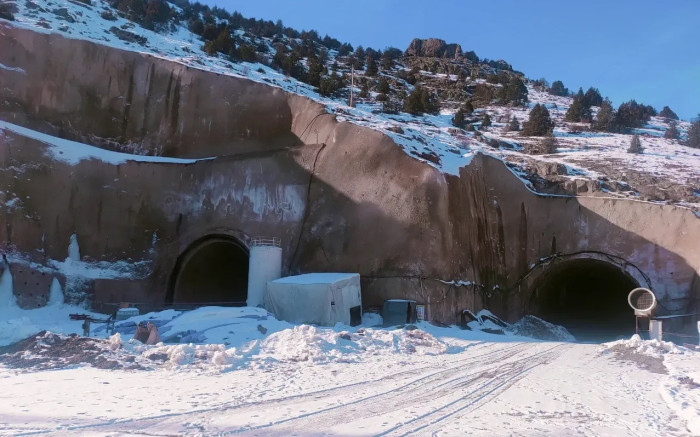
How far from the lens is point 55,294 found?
938 inches

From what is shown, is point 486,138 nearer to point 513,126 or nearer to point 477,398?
point 513,126

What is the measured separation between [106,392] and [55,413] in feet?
5.05

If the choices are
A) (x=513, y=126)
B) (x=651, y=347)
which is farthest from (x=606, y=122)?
(x=651, y=347)

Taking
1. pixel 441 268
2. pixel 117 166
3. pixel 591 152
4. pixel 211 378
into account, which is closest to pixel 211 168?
pixel 117 166

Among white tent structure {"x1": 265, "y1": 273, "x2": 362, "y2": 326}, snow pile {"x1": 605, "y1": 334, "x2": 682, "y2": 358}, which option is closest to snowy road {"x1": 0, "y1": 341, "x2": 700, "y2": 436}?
snow pile {"x1": 605, "y1": 334, "x2": 682, "y2": 358}

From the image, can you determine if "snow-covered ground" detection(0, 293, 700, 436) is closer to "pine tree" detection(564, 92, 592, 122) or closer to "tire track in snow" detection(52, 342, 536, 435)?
"tire track in snow" detection(52, 342, 536, 435)

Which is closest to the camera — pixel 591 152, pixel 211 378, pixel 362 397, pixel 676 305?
pixel 362 397

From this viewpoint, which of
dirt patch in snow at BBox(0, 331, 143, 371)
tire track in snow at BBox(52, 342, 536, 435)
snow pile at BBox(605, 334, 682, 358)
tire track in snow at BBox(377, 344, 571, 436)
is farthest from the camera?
snow pile at BBox(605, 334, 682, 358)

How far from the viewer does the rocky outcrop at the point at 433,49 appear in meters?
105

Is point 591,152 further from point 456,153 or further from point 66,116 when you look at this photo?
point 66,116

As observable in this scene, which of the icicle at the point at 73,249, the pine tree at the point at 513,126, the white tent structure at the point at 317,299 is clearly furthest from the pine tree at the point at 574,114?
the icicle at the point at 73,249

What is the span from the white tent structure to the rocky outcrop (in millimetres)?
87310

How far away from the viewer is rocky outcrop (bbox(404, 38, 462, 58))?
105 meters

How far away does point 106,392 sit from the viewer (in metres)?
8.95
